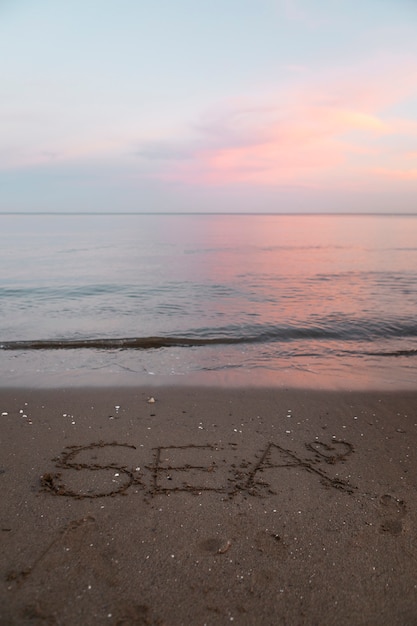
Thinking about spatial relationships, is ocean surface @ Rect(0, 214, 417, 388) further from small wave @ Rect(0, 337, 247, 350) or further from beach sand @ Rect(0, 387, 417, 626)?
beach sand @ Rect(0, 387, 417, 626)

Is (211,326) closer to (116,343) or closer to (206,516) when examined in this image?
(116,343)

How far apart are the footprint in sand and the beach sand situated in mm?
14

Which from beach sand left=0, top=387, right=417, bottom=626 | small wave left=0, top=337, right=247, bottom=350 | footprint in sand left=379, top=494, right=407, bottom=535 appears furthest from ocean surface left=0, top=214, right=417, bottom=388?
footprint in sand left=379, top=494, right=407, bottom=535

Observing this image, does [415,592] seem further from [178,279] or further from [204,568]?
[178,279]

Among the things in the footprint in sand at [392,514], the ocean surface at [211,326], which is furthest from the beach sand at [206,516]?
the ocean surface at [211,326]

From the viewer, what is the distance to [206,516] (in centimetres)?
346

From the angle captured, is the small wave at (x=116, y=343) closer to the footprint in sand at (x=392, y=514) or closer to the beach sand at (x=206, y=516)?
the beach sand at (x=206, y=516)

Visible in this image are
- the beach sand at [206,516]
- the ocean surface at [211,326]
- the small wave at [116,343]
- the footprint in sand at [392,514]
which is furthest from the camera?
the small wave at [116,343]

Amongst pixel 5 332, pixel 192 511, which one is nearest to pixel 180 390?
pixel 192 511

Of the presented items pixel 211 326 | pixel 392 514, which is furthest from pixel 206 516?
pixel 211 326

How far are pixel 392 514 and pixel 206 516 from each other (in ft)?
5.31

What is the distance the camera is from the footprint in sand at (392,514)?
3332 mm

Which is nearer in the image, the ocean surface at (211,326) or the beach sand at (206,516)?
the beach sand at (206,516)

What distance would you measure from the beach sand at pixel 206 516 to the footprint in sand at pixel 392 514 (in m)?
0.01
